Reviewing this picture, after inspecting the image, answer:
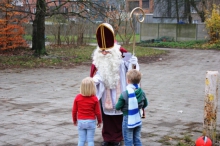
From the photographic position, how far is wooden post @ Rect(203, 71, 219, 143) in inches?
212

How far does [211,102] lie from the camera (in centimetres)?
542

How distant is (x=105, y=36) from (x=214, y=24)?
22.4 metres

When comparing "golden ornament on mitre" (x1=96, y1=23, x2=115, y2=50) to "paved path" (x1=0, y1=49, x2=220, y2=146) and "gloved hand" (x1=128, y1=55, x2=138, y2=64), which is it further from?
"paved path" (x1=0, y1=49, x2=220, y2=146)

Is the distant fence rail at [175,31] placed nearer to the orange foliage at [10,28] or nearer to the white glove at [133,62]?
the orange foliage at [10,28]

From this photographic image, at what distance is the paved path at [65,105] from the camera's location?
6023mm

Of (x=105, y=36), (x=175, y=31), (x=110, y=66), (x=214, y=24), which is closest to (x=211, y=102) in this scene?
(x=110, y=66)

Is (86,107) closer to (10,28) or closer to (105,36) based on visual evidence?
(105,36)

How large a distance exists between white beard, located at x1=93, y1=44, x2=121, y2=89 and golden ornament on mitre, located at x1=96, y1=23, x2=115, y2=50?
4.0 inches

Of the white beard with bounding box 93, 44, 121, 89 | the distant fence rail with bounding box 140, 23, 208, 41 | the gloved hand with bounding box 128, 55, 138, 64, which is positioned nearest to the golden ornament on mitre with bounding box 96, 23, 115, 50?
the white beard with bounding box 93, 44, 121, 89

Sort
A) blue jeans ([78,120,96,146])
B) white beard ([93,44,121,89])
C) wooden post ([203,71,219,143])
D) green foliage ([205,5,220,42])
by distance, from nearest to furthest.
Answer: blue jeans ([78,120,96,146])
wooden post ([203,71,219,143])
white beard ([93,44,121,89])
green foliage ([205,5,220,42])

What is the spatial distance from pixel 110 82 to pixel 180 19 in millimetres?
32098

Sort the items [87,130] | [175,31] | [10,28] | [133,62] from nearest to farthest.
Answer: [87,130] < [133,62] < [10,28] < [175,31]

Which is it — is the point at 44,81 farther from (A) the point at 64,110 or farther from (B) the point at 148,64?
(B) the point at 148,64

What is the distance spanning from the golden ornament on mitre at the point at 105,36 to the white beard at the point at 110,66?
4.0 inches
